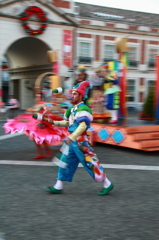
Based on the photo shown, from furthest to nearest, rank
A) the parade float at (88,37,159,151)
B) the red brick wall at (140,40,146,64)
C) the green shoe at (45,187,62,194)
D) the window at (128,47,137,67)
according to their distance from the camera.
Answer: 1. the red brick wall at (140,40,146,64)
2. the window at (128,47,137,67)
3. the parade float at (88,37,159,151)
4. the green shoe at (45,187,62,194)

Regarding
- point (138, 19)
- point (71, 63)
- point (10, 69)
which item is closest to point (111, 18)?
point (138, 19)

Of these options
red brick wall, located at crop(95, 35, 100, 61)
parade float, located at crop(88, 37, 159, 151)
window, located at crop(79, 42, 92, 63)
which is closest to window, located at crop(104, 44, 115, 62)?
red brick wall, located at crop(95, 35, 100, 61)

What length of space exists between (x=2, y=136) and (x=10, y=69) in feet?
61.7

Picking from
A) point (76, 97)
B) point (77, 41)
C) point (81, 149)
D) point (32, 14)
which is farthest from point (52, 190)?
point (77, 41)

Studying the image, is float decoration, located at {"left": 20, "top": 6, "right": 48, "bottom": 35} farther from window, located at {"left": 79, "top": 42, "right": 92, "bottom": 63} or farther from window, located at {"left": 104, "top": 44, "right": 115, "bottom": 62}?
window, located at {"left": 104, "top": 44, "right": 115, "bottom": 62}

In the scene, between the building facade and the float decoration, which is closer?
the float decoration

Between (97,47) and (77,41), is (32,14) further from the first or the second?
(97,47)

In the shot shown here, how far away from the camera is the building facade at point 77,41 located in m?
19.6

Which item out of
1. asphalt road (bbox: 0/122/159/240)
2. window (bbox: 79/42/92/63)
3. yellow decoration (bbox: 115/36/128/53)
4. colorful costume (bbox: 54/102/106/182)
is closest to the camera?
asphalt road (bbox: 0/122/159/240)

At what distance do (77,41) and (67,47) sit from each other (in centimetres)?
120

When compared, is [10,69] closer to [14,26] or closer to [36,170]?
[14,26]

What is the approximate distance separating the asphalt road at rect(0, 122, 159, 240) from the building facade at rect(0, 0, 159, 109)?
610 inches

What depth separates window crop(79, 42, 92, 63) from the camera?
74.6 feet

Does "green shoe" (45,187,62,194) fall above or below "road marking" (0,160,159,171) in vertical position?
above
